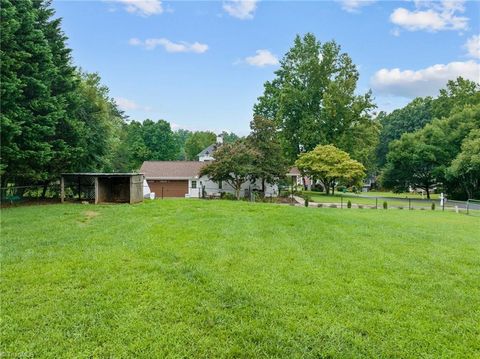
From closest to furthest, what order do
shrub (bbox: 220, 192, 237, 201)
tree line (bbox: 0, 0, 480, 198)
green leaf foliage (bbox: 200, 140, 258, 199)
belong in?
1. tree line (bbox: 0, 0, 480, 198)
2. green leaf foliage (bbox: 200, 140, 258, 199)
3. shrub (bbox: 220, 192, 237, 201)

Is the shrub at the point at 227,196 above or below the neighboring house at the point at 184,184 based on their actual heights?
below

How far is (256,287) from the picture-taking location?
4.74m

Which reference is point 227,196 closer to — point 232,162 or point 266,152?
point 232,162

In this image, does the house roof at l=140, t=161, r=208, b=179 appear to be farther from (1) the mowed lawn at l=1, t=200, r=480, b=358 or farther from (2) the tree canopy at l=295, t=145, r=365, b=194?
(1) the mowed lawn at l=1, t=200, r=480, b=358

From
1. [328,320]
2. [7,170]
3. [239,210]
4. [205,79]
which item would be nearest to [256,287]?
[328,320]

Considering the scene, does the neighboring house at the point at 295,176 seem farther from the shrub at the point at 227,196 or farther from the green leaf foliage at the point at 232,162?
the green leaf foliage at the point at 232,162

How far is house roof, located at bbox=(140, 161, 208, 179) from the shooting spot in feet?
91.1

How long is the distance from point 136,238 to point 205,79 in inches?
615

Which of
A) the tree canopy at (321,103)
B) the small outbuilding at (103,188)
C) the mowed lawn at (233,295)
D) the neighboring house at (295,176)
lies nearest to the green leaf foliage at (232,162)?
the small outbuilding at (103,188)

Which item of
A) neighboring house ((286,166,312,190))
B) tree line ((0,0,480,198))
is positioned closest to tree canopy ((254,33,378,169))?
tree line ((0,0,480,198))

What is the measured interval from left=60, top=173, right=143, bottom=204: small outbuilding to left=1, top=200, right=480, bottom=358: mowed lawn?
6986mm

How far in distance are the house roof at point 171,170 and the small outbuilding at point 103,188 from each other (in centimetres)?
1021

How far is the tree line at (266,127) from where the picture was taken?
13156mm

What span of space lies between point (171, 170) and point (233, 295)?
82.0ft
